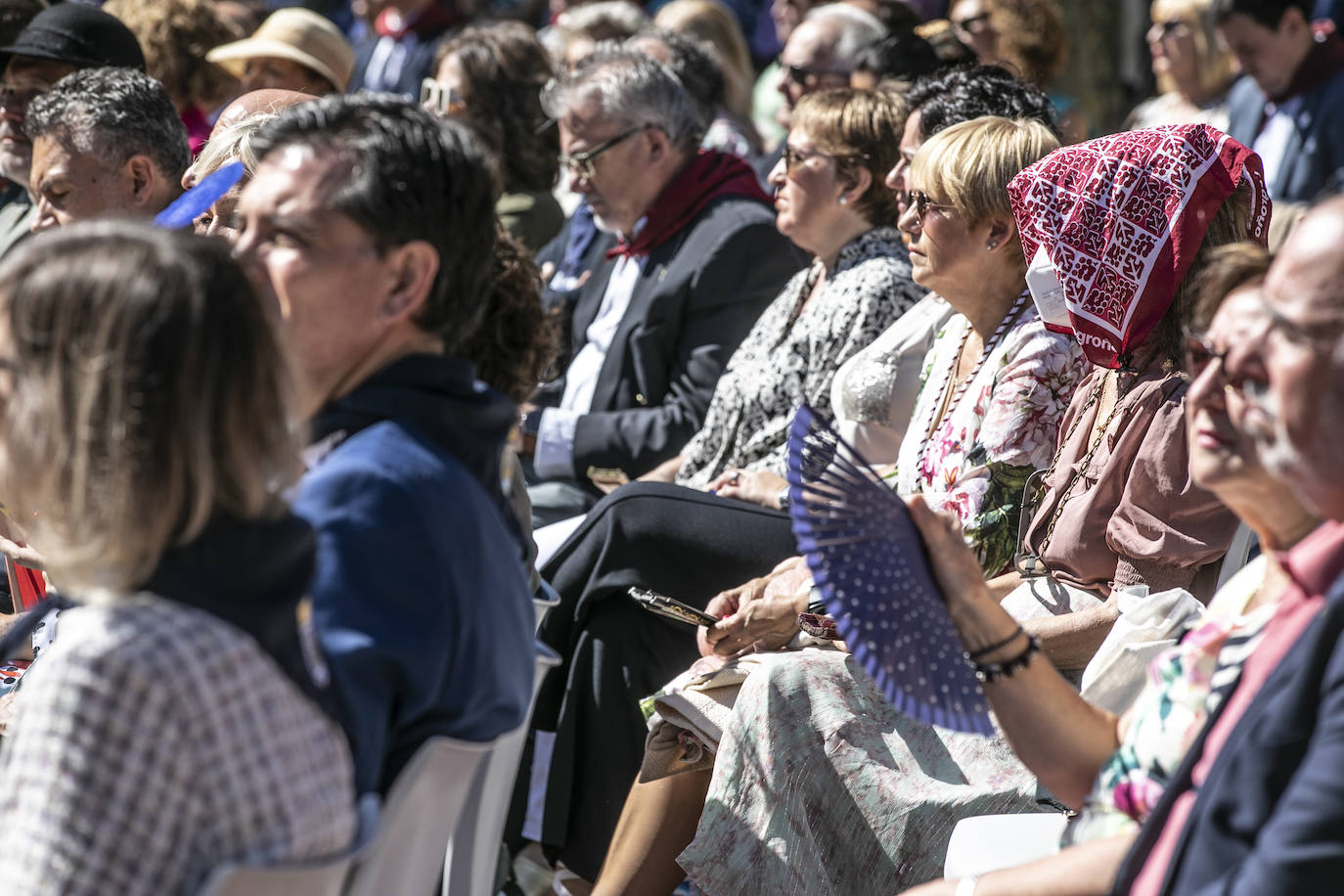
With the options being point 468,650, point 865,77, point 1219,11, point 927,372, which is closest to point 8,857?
point 468,650

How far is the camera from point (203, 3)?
19.9 ft

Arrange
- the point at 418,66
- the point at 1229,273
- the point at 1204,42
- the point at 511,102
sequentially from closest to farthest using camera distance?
1. the point at 1229,273
2. the point at 511,102
3. the point at 1204,42
4. the point at 418,66

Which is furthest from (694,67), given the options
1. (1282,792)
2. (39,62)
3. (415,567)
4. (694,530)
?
(1282,792)

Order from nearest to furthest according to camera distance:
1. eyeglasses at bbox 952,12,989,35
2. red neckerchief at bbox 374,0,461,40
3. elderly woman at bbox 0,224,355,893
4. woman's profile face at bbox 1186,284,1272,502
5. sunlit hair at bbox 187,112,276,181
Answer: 1. elderly woman at bbox 0,224,355,893
2. woman's profile face at bbox 1186,284,1272,502
3. sunlit hair at bbox 187,112,276,181
4. eyeglasses at bbox 952,12,989,35
5. red neckerchief at bbox 374,0,461,40

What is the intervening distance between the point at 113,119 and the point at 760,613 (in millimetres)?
2097

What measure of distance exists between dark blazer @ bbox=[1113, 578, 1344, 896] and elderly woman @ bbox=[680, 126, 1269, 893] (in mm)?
1112

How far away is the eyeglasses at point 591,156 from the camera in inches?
190

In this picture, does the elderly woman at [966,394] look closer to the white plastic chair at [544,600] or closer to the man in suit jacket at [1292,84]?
the white plastic chair at [544,600]

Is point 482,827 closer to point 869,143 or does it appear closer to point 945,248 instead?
point 945,248

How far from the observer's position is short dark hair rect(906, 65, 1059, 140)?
12.9 feet

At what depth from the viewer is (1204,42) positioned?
22.1ft

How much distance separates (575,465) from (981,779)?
1.93 metres

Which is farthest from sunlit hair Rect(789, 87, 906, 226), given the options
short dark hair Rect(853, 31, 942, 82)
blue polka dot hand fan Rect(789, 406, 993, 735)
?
blue polka dot hand fan Rect(789, 406, 993, 735)

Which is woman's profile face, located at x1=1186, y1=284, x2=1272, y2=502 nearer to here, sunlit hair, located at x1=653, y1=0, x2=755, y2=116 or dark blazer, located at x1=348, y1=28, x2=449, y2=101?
sunlit hair, located at x1=653, y1=0, x2=755, y2=116
